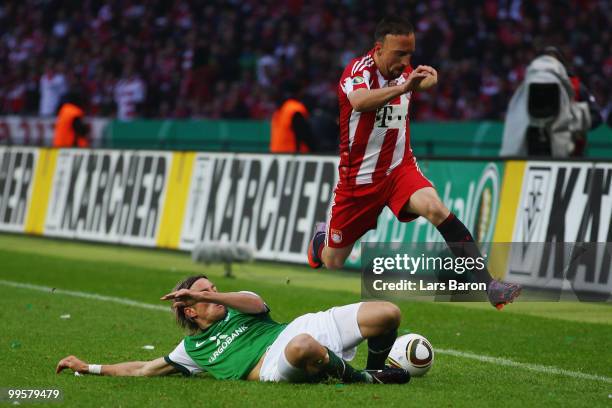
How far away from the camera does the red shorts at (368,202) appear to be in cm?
863

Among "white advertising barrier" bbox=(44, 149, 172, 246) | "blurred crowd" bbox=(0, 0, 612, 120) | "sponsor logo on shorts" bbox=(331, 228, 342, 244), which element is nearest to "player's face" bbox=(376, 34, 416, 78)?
"sponsor logo on shorts" bbox=(331, 228, 342, 244)

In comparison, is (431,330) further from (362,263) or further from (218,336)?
(362,263)

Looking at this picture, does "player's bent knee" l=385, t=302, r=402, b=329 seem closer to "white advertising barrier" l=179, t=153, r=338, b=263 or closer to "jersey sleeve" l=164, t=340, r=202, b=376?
"jersey sleeve" l=164, t=340, r=202, b=376

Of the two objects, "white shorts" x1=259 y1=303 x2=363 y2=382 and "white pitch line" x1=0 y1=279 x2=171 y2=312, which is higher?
"white shorts" x1=259 y1=303 x2=363 y2=382

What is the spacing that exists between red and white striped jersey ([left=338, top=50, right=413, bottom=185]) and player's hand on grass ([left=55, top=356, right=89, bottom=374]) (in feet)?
8.29

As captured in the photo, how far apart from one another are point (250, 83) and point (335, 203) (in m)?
17.9

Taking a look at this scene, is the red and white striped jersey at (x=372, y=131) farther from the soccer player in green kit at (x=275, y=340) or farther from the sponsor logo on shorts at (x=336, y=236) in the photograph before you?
the soccer player in green kit at (x=275, y=340)

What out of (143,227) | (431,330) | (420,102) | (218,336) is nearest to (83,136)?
(143,227)

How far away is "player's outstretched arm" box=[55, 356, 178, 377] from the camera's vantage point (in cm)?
754

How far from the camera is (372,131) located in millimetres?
8742

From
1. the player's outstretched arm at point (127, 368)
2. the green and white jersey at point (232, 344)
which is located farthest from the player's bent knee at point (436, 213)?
the player's outstretched arm at point (127, 368)

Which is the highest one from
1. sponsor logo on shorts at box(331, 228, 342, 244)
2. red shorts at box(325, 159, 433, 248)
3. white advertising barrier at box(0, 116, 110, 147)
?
white advertising barrier at box(0, 116, 110, 147)

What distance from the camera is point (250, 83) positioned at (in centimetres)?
2677

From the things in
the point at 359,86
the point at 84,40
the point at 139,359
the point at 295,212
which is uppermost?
the point at 84,40
